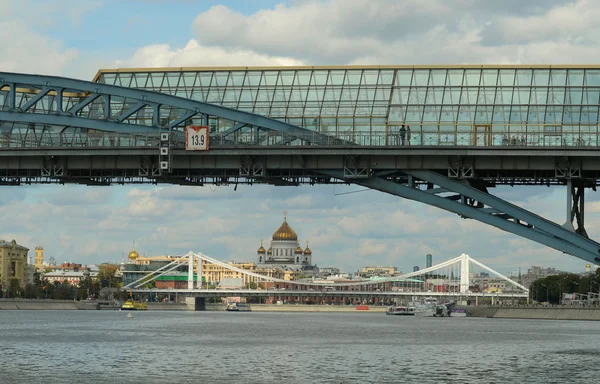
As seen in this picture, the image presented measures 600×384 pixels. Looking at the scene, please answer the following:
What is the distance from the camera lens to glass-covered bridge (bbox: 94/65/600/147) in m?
53.9

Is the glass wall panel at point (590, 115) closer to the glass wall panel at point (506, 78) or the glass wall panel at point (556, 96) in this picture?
the glass wall panel at point (556, 96)

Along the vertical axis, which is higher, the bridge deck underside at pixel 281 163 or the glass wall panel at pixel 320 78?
the glass wall panel at pixel 320 78

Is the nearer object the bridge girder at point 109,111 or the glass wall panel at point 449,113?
the bridge girder at point 109,111

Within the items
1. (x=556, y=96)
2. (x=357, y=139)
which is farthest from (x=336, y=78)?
(x=556, y=96)

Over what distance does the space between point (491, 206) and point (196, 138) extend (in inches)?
534

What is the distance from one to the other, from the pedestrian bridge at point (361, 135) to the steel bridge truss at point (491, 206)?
6cm

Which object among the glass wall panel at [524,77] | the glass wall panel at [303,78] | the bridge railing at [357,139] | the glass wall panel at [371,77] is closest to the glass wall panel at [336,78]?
the glass wall panel at [303,78]

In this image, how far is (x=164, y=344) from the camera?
68.5m

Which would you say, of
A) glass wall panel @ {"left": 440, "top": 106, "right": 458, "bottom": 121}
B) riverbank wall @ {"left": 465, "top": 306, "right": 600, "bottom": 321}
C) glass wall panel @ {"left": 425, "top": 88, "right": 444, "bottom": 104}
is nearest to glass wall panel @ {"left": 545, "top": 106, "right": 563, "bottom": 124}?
glass wall panel @ {"left": 440, "top": 106, "right": 458, "bottom": 121}

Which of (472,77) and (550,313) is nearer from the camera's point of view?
(472,77)

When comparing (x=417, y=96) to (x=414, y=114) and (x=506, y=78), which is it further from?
(x=506, y=78)

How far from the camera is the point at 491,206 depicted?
158 ft

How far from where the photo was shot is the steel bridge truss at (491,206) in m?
47.1

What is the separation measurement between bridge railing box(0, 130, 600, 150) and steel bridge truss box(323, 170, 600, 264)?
158 centimetres
